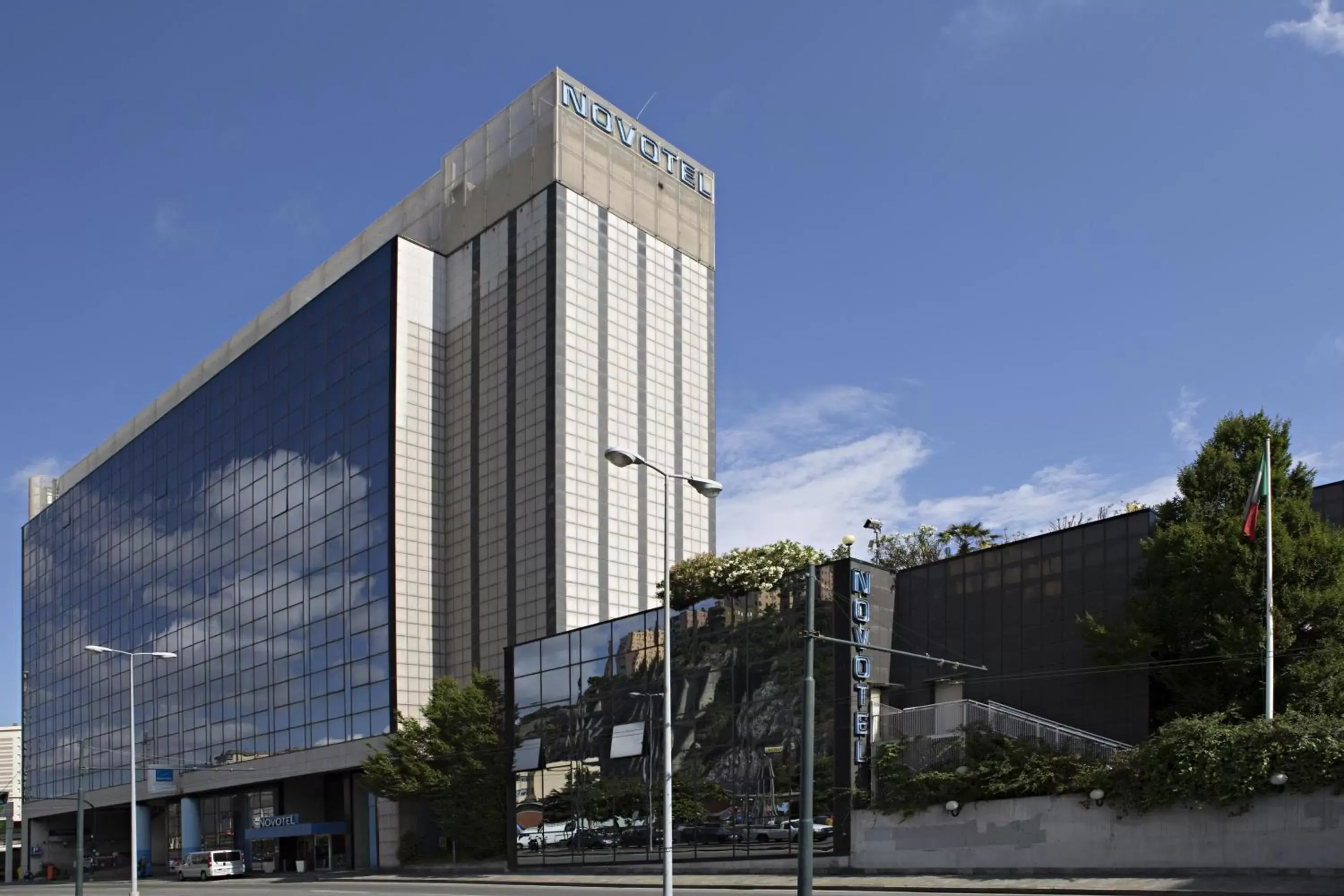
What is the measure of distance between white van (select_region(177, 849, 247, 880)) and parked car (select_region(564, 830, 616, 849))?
34.9m

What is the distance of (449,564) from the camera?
77.9 m

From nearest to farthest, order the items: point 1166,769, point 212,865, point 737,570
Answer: point 1166,769, point 737,570, point 212,865

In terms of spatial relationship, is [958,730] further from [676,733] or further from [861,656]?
[676,733]

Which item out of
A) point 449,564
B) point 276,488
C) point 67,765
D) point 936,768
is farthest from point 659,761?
point 67,765

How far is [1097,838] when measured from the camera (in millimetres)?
34594

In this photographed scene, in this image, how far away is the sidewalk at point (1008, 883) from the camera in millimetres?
27922

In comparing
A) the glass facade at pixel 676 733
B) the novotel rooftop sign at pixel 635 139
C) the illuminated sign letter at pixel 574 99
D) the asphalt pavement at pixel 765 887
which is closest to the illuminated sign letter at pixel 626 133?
the novotel rooftop sign at pixel 635 139

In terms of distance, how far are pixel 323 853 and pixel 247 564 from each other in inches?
838

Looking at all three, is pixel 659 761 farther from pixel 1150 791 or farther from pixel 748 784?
pixel 1150 791

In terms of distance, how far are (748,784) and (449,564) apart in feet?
119

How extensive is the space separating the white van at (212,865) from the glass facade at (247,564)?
6947 millimetres

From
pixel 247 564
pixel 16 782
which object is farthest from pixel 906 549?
pixel 16 782

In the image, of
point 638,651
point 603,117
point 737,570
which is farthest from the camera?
point 603,117

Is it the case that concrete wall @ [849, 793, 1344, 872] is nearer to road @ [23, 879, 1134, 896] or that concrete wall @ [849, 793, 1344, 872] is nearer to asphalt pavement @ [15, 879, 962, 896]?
road @ [23, 879, 1134, 896]
